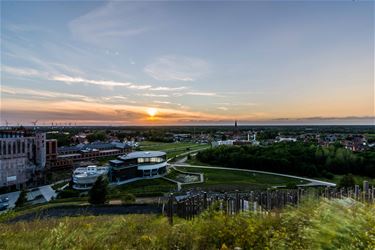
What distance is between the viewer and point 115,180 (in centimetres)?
4175

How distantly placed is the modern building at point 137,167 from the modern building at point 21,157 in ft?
53.1

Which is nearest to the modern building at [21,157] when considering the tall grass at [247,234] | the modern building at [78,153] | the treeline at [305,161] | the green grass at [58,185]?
the modern building at [78,153]

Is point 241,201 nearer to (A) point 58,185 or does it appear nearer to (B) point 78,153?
(A) point 58,185

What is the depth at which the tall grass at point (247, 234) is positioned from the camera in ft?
10.0

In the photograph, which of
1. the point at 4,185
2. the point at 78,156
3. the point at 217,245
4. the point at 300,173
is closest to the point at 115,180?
the point at 4,185

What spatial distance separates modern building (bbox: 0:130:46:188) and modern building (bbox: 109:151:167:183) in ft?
53.1

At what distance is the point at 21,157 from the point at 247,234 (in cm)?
5282

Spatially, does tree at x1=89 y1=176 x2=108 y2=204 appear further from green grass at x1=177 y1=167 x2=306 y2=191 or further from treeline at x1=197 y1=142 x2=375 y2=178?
treeline at x1=197 y1=142 x2=375 y2=178

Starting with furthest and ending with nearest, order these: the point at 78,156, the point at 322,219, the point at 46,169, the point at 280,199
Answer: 1. the point at 78,156
2. the point at 46,169
3. the point at 280,199
4. the point at 322,219

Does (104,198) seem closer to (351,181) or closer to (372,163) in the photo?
(351,181)

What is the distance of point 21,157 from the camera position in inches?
1869

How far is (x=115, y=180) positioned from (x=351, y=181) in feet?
103

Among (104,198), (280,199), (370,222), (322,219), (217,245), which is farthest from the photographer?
(104,198)

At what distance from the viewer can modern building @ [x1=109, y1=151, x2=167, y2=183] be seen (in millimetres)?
42062
